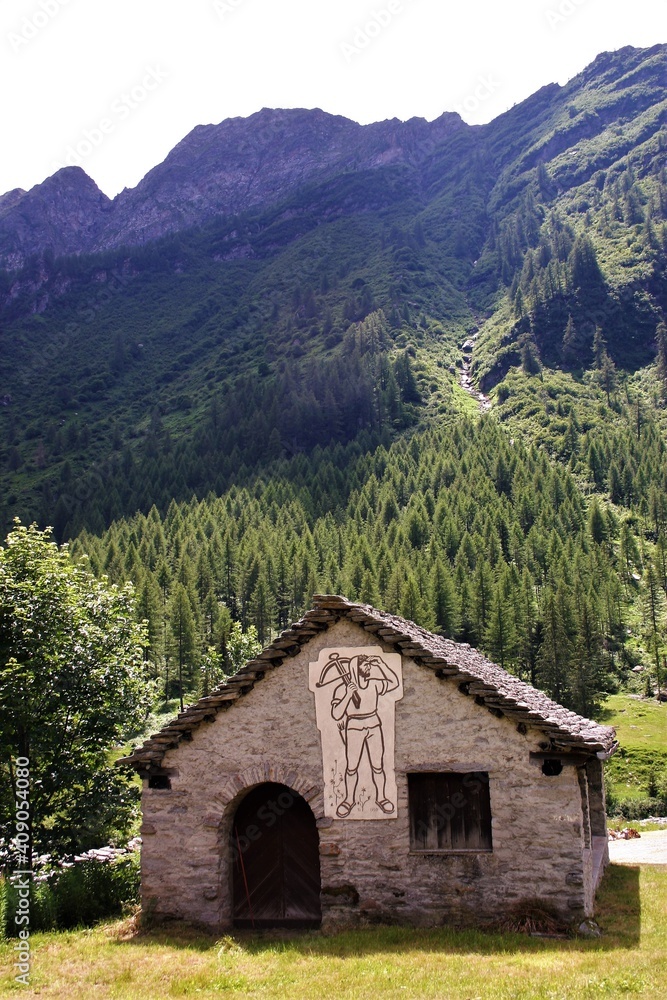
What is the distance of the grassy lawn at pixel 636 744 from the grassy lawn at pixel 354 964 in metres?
38.1

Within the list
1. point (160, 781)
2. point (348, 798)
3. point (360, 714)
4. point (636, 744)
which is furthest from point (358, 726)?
point (636, 744)

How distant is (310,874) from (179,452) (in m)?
154

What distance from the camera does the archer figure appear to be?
60.0ft

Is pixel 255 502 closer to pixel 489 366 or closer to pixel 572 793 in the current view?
pixel 489 366

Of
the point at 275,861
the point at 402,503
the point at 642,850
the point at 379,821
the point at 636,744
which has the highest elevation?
the point at 402,503

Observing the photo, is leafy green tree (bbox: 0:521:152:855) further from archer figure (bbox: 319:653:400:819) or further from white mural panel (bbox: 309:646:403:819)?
archer figure (bbox: 319:653:400:819)

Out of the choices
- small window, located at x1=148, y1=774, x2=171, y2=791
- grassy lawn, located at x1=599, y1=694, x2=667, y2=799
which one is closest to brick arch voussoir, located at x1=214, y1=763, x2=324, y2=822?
small window, located at x1=148, y1=774, x2=171, y2=791

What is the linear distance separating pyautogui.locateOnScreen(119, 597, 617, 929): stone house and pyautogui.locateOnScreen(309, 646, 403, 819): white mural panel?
0.03m

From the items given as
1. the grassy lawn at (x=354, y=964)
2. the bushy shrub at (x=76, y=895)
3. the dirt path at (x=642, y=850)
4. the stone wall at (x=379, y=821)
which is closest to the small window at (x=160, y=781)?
the stone wall at (x=379, y=821)

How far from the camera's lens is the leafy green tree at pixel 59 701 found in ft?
73.0

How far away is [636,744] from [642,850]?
29463mm

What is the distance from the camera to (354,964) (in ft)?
49.8

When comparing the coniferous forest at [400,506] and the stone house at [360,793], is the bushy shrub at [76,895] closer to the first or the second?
the stone house at [360,793]

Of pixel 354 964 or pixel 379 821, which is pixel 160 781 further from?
pixel 354 964
